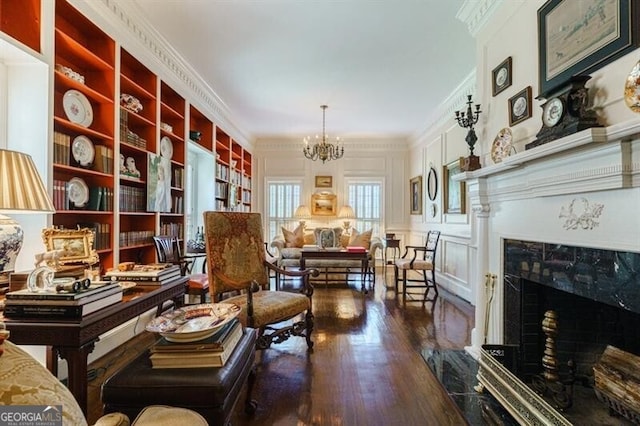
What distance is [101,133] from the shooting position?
2.59 metres

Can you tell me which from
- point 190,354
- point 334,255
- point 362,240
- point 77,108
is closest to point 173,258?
point 77,108

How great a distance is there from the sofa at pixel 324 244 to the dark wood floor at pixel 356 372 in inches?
62.0

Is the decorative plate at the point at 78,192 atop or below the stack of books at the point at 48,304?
atop

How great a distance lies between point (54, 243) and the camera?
1.67 m

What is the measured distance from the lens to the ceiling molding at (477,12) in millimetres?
2381

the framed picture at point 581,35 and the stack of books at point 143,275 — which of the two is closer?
the framed picture at point 581,35

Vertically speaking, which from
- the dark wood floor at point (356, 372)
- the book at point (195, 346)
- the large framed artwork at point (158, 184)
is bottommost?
the dark wood floor at point (356, 372)

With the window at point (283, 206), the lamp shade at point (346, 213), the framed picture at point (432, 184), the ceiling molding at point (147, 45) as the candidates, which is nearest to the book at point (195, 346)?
the ceiling molding at point (147, 45)

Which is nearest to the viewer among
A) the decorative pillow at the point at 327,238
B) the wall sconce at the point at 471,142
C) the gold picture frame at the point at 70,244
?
the gold picture frame at the point at 70,244

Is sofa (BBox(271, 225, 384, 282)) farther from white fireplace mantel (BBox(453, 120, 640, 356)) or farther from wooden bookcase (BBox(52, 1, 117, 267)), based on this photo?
wooden bookcase (BBox(52, 1, 117, 267))

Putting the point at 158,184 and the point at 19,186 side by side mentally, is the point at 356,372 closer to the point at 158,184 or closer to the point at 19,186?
the point at 19,186

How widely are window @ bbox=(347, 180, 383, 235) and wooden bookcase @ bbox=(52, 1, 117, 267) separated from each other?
5.34 m

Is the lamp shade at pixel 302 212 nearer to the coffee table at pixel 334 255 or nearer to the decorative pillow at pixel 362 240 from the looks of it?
the decorative pillow at pixel 362 240

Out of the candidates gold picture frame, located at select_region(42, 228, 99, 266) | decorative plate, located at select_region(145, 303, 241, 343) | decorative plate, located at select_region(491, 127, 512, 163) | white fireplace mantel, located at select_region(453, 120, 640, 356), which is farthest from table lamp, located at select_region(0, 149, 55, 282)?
decorative plate, located at select_region(491, 127, 512, 163)
